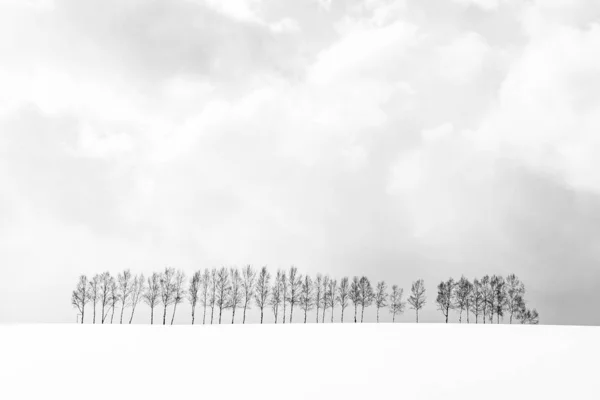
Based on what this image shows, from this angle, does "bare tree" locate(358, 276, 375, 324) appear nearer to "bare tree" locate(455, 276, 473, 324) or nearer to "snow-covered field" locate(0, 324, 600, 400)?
"bare tree" locate(455, 276, 473, 324)

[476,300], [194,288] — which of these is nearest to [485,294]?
[476,300]

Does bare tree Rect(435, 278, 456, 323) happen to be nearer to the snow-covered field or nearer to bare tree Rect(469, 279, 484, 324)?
bare tree Rect(469, 279, 484, 324)

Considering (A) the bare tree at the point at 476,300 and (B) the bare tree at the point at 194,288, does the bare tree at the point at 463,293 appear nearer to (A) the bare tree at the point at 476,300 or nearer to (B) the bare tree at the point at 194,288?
(A) the bare tree at the point at 476,300

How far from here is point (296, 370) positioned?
28656 mm

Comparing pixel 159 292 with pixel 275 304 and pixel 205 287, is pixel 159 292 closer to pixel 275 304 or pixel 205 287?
pixel 205 287

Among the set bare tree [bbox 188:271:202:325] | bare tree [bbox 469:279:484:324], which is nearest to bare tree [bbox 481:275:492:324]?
bare tree [bbox 469:279:484:324]

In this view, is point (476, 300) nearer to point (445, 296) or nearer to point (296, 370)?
point (445, 296)

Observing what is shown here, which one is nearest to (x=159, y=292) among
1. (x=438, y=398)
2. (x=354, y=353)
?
(x=354, y=353)

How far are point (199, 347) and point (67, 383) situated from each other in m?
17.3

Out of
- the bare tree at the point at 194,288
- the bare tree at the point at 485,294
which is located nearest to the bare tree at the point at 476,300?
the bare tree at the point at 485,294

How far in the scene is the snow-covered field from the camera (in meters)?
22.7

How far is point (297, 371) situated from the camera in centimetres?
2828

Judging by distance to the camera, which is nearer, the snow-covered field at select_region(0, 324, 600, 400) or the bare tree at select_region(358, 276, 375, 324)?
the snow-covered field at select_region(0, 324, 600, 400)

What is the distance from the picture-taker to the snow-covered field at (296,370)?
2266 centimetres
